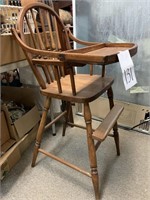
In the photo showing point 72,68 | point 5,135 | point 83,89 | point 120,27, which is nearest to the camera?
point 72,68

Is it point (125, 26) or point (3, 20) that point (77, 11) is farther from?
point (3, 20)

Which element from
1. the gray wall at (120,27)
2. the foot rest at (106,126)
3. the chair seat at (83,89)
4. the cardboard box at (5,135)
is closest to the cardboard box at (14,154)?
the cardboard box at (5,135)

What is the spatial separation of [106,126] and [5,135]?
0.62m

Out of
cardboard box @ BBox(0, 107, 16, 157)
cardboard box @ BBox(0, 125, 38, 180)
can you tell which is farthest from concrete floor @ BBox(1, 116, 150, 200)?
cardboard box @ BBox(0, 107, 16, 157)

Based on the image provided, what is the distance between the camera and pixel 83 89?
A: 1004 millimetres

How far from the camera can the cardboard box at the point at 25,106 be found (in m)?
1.17

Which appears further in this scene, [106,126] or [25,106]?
[25,106]

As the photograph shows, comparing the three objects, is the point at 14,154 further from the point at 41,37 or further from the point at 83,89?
the point at 41,37

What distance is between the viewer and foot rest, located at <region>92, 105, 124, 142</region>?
851mm

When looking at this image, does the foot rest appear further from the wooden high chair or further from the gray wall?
the gray wall

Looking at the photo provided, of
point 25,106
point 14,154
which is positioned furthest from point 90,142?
point 25,106

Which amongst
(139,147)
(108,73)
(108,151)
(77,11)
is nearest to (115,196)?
(108,151)

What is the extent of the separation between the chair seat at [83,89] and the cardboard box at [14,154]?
402mm

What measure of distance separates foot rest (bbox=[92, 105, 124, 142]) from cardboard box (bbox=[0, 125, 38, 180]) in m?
0.53
